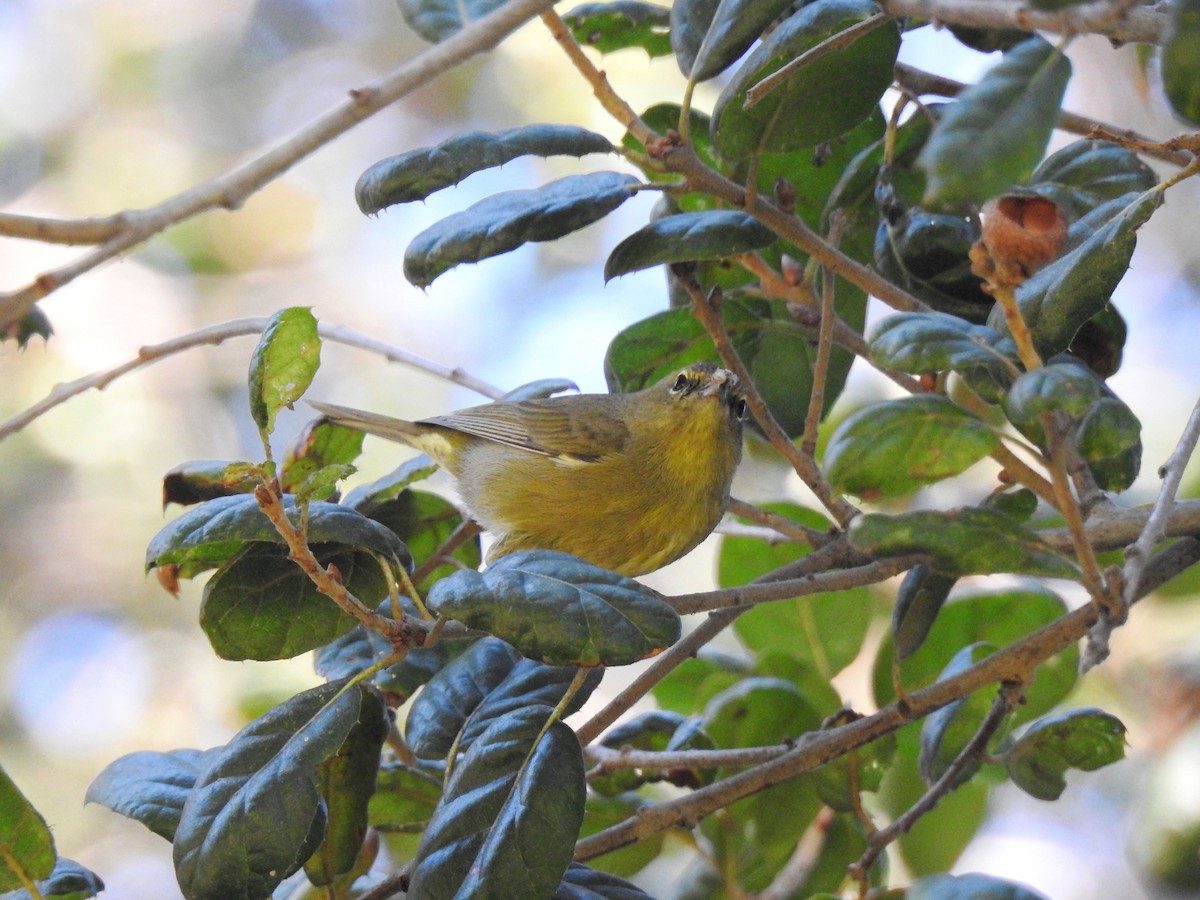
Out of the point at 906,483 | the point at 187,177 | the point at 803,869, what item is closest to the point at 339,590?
the point at 906,483

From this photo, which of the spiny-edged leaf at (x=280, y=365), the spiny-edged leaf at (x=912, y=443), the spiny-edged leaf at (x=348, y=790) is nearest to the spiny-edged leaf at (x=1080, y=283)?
the spiny-edged leaf at (x=912, y=443)

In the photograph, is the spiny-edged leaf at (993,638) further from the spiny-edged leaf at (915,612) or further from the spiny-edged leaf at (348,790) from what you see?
the spiny-edged leaf at (348,790)

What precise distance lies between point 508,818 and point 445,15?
185 cm

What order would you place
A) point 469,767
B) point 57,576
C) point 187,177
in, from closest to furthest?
point 469,767
point 57,576
point 187,177

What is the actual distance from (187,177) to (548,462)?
537 centimetres

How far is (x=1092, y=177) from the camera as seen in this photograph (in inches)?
90.2

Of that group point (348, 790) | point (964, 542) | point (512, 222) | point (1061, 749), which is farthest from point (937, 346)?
point (348, 790)

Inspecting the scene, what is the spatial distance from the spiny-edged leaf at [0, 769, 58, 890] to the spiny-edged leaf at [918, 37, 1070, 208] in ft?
5.34

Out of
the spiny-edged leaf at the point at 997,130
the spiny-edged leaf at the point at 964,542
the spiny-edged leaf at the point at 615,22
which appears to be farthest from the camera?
the spiny-edged leaf at the point at 615,22

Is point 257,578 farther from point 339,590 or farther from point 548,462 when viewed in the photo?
point 548,462

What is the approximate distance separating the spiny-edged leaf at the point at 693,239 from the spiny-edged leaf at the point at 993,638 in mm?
1080

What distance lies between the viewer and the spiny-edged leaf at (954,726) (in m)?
2.24

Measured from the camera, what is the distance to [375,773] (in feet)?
6.75

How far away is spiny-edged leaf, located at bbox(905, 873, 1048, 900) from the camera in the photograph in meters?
1.36
